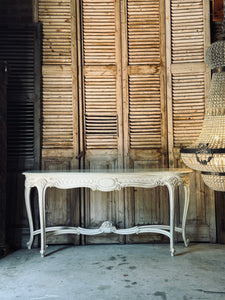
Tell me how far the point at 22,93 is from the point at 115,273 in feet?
6.67

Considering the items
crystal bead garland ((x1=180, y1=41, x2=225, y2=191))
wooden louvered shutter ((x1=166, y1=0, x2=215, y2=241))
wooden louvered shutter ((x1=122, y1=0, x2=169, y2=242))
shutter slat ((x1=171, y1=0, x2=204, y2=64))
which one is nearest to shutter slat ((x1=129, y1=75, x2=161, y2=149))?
wooden louvered shutter ((x1=122, y1=0, x2=169, y2=242))

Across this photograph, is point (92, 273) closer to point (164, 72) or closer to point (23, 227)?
point (23, 227)

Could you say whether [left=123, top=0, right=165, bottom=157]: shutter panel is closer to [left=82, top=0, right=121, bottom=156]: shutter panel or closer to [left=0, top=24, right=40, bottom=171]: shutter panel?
[left=82, top=0, right=121, bottom=156]: shutter panel

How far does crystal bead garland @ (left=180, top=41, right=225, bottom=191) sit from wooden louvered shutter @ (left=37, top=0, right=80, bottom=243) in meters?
1.26

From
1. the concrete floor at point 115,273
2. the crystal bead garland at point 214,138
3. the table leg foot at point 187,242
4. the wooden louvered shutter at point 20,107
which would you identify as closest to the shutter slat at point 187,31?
the crystal bead garland at point 214,138

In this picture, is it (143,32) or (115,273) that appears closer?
(115,273)

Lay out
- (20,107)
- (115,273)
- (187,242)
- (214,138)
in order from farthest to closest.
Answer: (20,107)
(187,242)
(214,138)
(115,273)

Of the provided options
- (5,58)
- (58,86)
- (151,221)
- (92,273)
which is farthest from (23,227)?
(5,58)

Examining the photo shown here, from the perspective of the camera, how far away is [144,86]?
126 inches

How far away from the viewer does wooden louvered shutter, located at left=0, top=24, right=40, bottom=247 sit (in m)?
3.11

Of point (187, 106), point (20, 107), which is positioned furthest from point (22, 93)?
point (187, 106)

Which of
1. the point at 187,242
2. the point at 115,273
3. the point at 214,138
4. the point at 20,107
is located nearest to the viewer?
the point at 115,273

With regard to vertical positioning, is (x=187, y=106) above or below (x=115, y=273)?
above

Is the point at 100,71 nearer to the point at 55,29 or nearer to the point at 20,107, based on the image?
the point at 55,29
